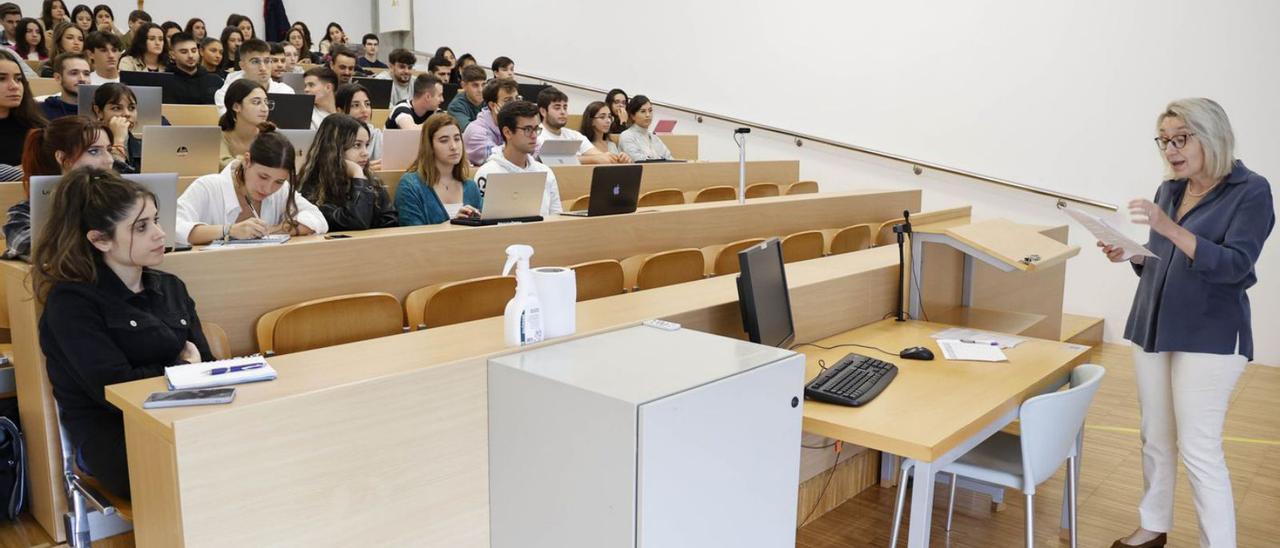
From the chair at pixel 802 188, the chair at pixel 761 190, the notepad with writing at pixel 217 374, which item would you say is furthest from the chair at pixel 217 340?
the chair at pixel 802 188

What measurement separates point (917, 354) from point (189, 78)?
5675 mm

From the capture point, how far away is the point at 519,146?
4348 mm

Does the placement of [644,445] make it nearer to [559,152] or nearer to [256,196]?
[256,196]

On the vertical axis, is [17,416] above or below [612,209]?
below

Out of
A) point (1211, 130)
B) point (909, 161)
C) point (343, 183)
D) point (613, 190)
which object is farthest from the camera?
point (909, 161)

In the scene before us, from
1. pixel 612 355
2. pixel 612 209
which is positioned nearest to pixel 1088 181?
pixel 612 209

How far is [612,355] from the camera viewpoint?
1984 millimetres

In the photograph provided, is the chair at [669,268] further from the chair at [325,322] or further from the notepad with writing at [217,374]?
the notepad with writing at [217,374]

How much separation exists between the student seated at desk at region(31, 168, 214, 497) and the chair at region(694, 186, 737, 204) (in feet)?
13.3

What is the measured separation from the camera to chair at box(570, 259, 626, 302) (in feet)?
11.5

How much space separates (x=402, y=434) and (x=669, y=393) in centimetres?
53

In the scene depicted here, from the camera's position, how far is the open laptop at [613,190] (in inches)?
154

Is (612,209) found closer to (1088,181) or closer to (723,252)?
(723,252)

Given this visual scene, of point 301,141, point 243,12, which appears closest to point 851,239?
point 301,141
